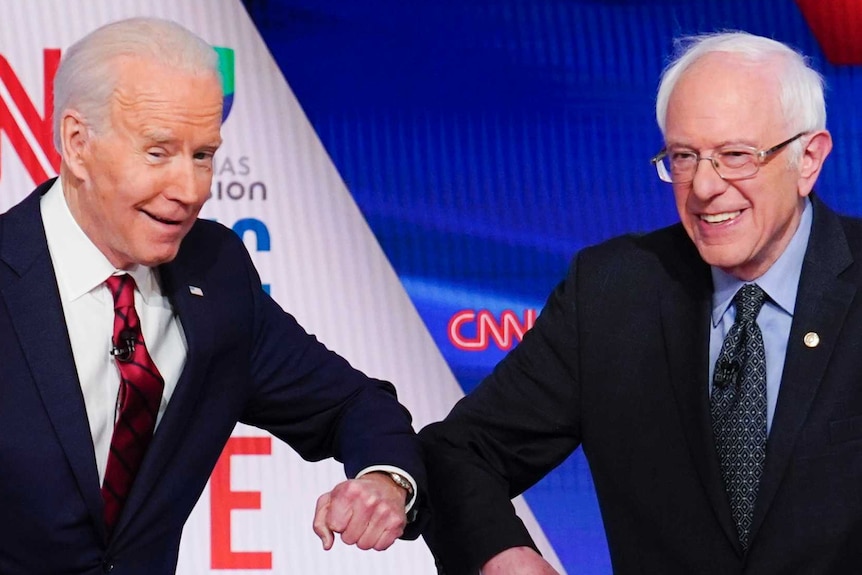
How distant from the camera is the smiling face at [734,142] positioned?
230cm

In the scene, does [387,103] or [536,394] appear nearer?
[536,394]

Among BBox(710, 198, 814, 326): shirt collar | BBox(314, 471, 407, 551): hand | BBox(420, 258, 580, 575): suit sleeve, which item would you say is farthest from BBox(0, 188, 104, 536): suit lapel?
BBox(710, 198, 814, 326): shirt collar

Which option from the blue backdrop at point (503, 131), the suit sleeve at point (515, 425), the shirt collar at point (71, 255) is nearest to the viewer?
the shirt collar at point (71, 255)

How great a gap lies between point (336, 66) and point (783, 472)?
1.67 meters

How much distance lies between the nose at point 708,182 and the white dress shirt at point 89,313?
885 millimetres

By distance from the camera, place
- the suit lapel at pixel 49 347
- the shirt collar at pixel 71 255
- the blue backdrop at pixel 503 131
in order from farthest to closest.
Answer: the blue backdrop at pixel 503 131 < the shirt collar at pixel 71 255 < the suit lapel at pixel 49 347

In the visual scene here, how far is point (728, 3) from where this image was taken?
3.44 meters

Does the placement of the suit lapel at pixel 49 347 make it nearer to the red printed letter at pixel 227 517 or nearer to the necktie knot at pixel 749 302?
the necktie knot at pixel 749 302

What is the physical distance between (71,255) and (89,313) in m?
0.09

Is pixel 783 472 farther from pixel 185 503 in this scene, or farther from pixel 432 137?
pixel 432 137

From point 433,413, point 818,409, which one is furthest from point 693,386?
point 433,413

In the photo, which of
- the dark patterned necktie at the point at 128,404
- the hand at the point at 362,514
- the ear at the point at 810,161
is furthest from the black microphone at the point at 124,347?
the ear at the point at 810,161

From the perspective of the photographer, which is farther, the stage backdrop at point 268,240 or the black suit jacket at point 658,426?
the stage backdrop at point 268,240

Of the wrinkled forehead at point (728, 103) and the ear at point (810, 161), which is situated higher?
the wrinkled forehead at point (728, 103)
